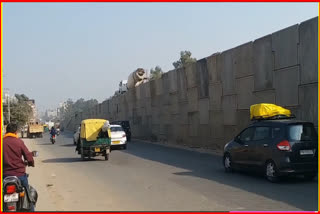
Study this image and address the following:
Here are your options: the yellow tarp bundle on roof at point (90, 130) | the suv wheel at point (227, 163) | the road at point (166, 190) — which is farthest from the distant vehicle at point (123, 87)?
the suv wheel at point (227, 163)

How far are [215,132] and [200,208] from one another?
16.4 metres

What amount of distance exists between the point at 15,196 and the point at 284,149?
7.69 meters


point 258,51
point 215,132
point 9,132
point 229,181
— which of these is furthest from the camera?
point 215,132

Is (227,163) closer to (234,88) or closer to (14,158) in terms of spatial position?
(234,88)

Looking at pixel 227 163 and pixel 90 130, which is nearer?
pixel 227 163

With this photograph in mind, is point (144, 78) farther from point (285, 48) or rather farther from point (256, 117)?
point (256, 117)

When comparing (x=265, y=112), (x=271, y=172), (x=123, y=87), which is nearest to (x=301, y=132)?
(x=271, y=172)

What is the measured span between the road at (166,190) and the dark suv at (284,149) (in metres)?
A: 0.36

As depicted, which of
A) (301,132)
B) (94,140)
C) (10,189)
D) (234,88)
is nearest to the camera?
(10,189)

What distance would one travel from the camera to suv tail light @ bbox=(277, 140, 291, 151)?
12492 millimetres

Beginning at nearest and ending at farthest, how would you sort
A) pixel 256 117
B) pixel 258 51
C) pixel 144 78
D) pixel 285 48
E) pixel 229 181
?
pixel 229 181 < pixel 256 117 < pixel 285 48 < pixel 258 51 < pixel 144 78

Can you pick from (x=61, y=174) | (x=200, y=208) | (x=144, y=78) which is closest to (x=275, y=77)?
(x=61, y=174)

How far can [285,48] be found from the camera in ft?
60.7

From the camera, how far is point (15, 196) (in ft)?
23.6
